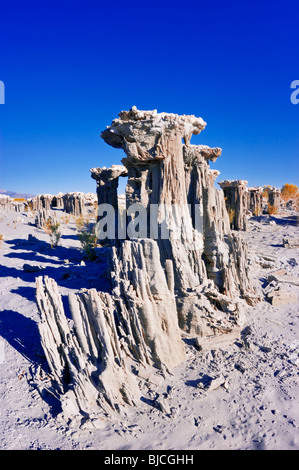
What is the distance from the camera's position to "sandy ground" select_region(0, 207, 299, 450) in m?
3.75

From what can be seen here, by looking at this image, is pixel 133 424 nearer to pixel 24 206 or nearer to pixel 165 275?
pixel 165 275

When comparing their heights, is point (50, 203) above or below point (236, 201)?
above

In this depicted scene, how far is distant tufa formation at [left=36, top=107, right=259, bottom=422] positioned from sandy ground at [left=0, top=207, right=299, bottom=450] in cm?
33

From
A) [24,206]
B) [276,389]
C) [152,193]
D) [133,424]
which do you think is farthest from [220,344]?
[24,206]

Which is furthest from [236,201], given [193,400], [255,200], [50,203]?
[50,203]

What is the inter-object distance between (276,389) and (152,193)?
526cm

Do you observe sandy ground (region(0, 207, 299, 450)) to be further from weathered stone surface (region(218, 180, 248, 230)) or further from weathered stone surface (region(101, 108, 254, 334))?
weathered stone surface (region(218, 180, 248, 230))

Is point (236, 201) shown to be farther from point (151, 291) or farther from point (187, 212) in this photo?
point (151, 291)

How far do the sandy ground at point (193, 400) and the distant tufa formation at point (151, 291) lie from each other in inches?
12.9

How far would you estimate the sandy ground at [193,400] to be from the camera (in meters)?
3.75

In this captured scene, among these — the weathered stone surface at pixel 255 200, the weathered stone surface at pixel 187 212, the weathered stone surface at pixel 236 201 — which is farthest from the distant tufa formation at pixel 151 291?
the weathered stone surface at pixel 255 200

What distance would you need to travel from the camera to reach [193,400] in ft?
14.7

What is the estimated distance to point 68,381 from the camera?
4.52 meters

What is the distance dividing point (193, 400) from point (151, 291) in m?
2.03
